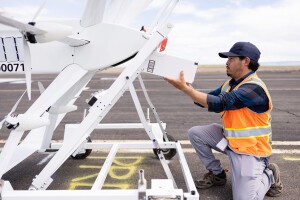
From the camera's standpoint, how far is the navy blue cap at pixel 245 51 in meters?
3.68

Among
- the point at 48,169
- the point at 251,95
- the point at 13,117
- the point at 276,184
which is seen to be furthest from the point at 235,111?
the point at 13,117

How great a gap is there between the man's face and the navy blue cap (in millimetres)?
62

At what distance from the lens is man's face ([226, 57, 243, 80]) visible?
3719mm

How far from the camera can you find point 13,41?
3471mm

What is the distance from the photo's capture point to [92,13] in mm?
3316

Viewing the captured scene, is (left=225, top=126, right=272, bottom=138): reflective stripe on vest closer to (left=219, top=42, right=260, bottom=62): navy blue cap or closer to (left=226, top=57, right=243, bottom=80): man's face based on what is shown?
(left=226, top=57, right=243, bottom=80): man's face

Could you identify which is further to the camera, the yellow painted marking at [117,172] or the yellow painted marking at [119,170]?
the yellow painted marking at [119,170]

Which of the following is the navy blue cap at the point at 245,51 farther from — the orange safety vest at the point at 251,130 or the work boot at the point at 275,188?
the work boot at the point at 275,188

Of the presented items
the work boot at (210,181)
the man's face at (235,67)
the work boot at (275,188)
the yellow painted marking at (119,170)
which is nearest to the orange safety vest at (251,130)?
the man's face at (235,67)

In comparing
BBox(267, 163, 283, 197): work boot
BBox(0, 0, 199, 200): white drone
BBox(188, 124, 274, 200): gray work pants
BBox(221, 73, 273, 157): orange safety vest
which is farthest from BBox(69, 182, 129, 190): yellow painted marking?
BBox(267, 163, 283, 197): work boot

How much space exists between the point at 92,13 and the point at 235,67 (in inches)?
66.0

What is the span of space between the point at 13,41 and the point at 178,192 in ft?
7.49

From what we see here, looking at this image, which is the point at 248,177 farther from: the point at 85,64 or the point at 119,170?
the point at 85,64

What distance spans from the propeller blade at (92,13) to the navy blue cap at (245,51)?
4.75ft
